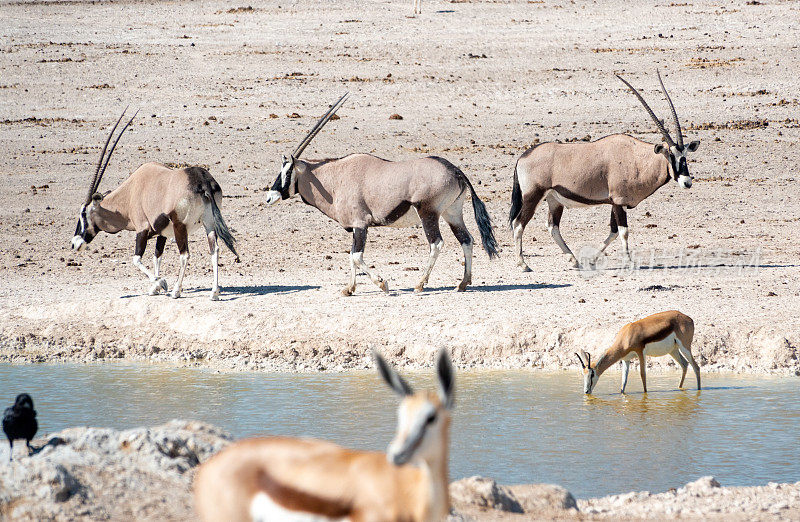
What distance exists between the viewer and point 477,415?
843 centimetres

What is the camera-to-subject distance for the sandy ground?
428 inches

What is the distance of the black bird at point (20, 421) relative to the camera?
578cm

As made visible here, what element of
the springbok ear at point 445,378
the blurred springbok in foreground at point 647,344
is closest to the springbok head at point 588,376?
the blurred springbok in foreground at point 647,344

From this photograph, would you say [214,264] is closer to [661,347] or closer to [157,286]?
[157,286]

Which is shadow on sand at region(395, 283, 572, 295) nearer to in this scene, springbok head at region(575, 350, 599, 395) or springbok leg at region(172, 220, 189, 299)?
springbok leg at region(172, 220, 189, 299)

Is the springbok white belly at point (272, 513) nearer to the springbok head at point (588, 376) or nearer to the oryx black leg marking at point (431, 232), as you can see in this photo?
the springbok head at point (588, 376)

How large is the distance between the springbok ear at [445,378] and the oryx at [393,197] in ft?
28.4

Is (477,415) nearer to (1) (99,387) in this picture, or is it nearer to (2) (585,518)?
(2) (585,518)

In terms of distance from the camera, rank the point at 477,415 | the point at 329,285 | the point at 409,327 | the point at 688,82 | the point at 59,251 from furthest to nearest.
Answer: the point at 688,82 → the point at 59,251 → the point at 329,285 → the point at 409,327 → the point at 477,415

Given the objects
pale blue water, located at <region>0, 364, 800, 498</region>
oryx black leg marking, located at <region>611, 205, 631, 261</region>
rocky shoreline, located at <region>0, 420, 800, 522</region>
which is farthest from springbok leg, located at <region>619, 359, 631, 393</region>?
oryx black leg marking, located at <region>611, 205, 631, 261</region>

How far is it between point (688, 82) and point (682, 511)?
862 inches

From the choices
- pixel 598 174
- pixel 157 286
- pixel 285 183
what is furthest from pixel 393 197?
pixel 598 174

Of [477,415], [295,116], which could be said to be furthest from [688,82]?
[477,415]

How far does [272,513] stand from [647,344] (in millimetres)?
6160
